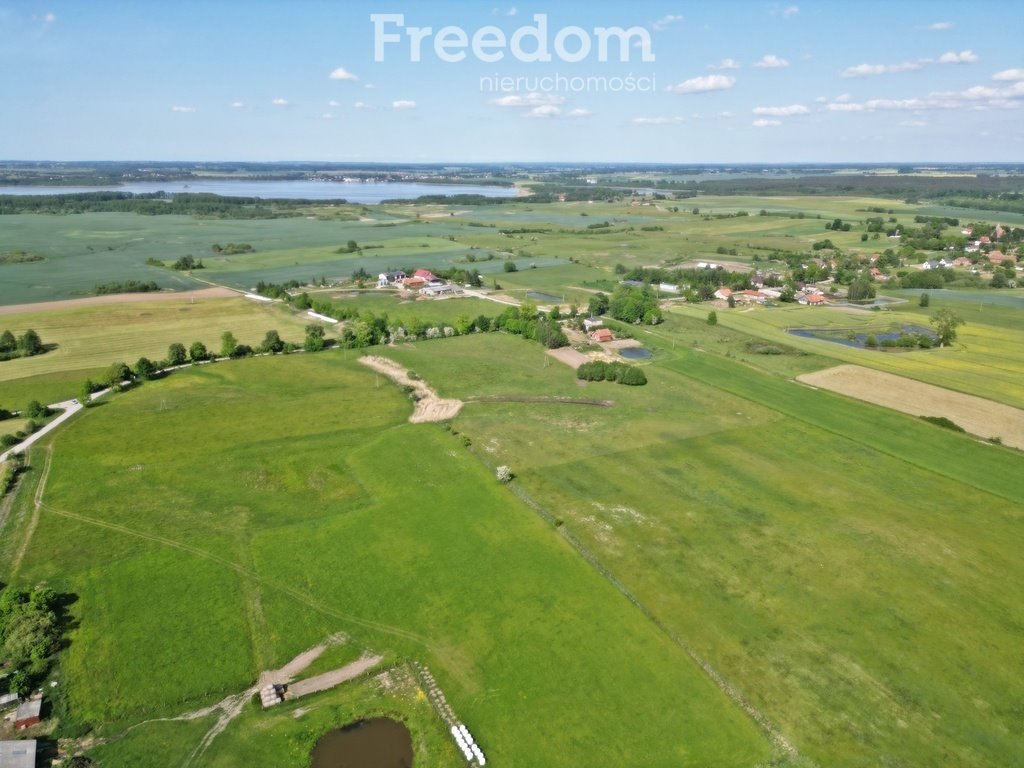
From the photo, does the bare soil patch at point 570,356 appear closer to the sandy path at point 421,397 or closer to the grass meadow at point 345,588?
the sandy path at point 421,397

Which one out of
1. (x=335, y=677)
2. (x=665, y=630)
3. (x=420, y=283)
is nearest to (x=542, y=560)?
(x=665, y=630)

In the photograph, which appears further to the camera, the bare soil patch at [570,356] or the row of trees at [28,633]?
the bare soil patch at [570,356]

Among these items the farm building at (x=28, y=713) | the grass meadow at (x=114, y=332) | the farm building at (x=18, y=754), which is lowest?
the farm building at (x=28, y=713)

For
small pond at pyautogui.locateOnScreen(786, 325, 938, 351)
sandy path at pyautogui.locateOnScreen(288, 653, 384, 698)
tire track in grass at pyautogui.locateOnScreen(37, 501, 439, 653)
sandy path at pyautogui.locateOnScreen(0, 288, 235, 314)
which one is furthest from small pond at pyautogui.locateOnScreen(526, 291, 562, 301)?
sandy path at pyautogui.locateOnScreen(288, 653, 384, 698)

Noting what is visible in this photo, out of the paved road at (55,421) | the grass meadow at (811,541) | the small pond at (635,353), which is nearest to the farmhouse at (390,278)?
the small pond at (635,353)

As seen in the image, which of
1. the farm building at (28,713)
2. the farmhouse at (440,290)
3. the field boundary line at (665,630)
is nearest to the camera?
the farm building at (28,713)
